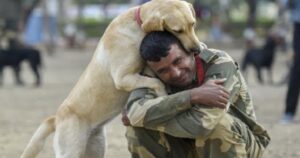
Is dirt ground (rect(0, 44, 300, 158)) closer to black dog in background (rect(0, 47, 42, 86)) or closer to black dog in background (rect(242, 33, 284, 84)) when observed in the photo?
black dog in background (rect(0, 47, 42, 86))

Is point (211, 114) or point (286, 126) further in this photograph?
point (286, 126)

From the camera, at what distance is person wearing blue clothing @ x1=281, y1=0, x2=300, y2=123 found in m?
9.14

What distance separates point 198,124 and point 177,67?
333 millimetres

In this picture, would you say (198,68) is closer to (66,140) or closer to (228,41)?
(66,140)

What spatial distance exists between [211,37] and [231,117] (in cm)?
2984

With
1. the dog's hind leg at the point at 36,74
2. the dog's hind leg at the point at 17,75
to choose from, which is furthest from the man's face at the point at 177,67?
the dog's hind leg at the point at 17,75

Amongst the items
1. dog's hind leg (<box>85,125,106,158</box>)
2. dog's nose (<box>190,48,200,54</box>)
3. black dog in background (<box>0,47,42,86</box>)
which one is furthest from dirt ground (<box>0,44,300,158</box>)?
dog's nose (<box>190,48,200,54</box>)

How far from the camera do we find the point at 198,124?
438 centimetres

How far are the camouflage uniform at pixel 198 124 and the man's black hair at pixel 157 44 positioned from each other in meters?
0.22

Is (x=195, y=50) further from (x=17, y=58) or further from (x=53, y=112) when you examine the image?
(x=17, y=58)

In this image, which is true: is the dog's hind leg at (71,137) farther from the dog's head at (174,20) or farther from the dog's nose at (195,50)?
the dog's nose at (195,50)

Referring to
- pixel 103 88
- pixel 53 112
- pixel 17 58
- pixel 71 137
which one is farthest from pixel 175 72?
pixel 17 58

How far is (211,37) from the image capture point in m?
A: 34.2

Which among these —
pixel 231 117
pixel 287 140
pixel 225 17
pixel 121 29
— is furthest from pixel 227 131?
pixel 225 17
